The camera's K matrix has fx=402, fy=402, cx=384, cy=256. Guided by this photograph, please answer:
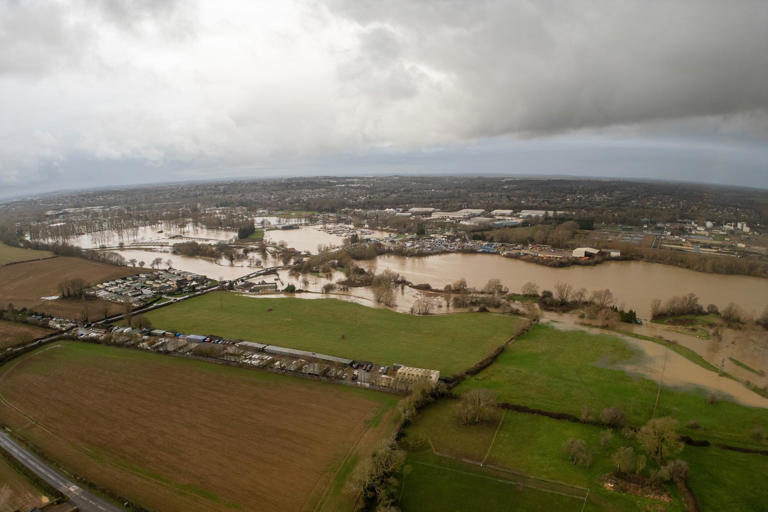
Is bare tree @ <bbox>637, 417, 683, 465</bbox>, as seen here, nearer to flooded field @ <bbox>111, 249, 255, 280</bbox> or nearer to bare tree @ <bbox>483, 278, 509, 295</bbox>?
bare tree @ <bbox>483, 278, 509, 295</bbox>

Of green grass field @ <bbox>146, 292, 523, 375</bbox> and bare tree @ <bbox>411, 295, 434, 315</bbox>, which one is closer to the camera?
green grass field @ <bbox>146, 292, 523, 375</bbox>

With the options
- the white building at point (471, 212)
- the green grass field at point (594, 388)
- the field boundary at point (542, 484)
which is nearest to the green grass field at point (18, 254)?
the green grass field at point (594, 388)

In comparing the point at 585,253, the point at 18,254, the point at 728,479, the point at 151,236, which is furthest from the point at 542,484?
the point at 151,236

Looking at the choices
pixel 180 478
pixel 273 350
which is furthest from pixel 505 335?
pixel 180 478

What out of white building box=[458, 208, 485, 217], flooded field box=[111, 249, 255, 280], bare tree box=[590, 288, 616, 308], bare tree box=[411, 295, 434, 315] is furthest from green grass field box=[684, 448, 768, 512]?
white building box=[458, 208, 485, 217]

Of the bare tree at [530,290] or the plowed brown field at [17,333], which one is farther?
the bare tree at [530,290]

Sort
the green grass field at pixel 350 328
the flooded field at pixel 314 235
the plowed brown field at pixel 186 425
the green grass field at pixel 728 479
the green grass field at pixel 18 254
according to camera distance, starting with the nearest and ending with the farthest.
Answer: the green grass field at pixel 728 479
the plowed brown field at pixel 186 425
the green grass field at pixel 350 328
the green grass field at pixel 18 254
the flooded field at pixel 314 235

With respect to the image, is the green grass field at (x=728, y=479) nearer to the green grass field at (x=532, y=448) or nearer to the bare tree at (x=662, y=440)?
the bare tree at (x=662, y=440)

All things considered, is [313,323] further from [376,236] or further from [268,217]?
[268,217]
